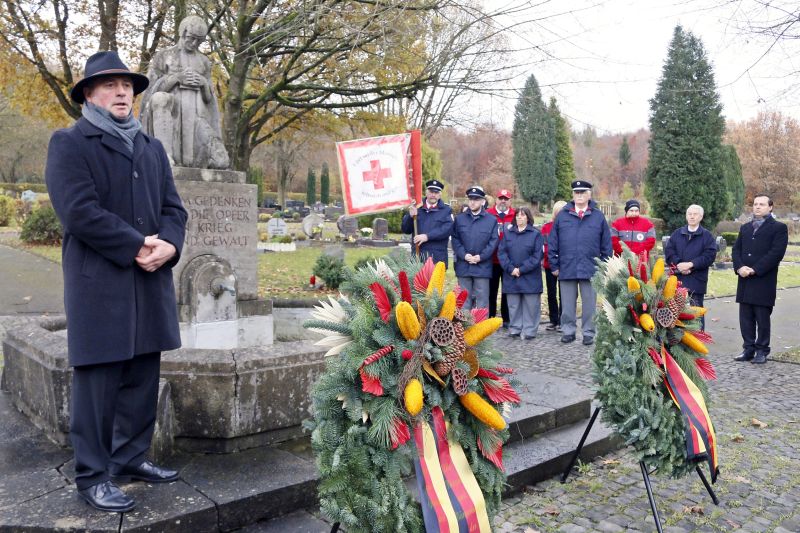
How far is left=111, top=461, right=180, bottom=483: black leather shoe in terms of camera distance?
124 inches

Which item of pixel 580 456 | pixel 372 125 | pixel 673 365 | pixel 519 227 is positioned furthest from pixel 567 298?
pixel 372 125

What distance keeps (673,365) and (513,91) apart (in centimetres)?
635

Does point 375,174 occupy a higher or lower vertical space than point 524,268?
higher

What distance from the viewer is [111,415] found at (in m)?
3.00

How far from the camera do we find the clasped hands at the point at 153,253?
2.99m

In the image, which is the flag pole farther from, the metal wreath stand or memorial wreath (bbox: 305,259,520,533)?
memorial wreath (bbox: 305,259,520,533)

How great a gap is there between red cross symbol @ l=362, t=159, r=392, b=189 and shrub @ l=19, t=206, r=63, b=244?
55.2 ft

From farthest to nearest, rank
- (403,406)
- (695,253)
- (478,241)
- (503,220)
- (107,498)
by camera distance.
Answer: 1. (503,220)
2. (478,241)
3. (695,253)
4. (107,498)
5. (403,406)

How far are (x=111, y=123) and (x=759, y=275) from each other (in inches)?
299

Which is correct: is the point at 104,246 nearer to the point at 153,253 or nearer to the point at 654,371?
the point at 153,253

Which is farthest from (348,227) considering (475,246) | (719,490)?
(719,490)

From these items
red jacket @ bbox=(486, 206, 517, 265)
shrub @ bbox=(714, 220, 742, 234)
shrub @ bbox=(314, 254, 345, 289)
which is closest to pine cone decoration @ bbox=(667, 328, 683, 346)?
red jacket @ bbox=(486, 206, 517, 265)

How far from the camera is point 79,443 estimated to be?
114 inches

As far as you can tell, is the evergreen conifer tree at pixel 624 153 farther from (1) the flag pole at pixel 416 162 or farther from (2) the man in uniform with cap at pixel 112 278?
(2) the man in uniform with cap at pixel 112 278
